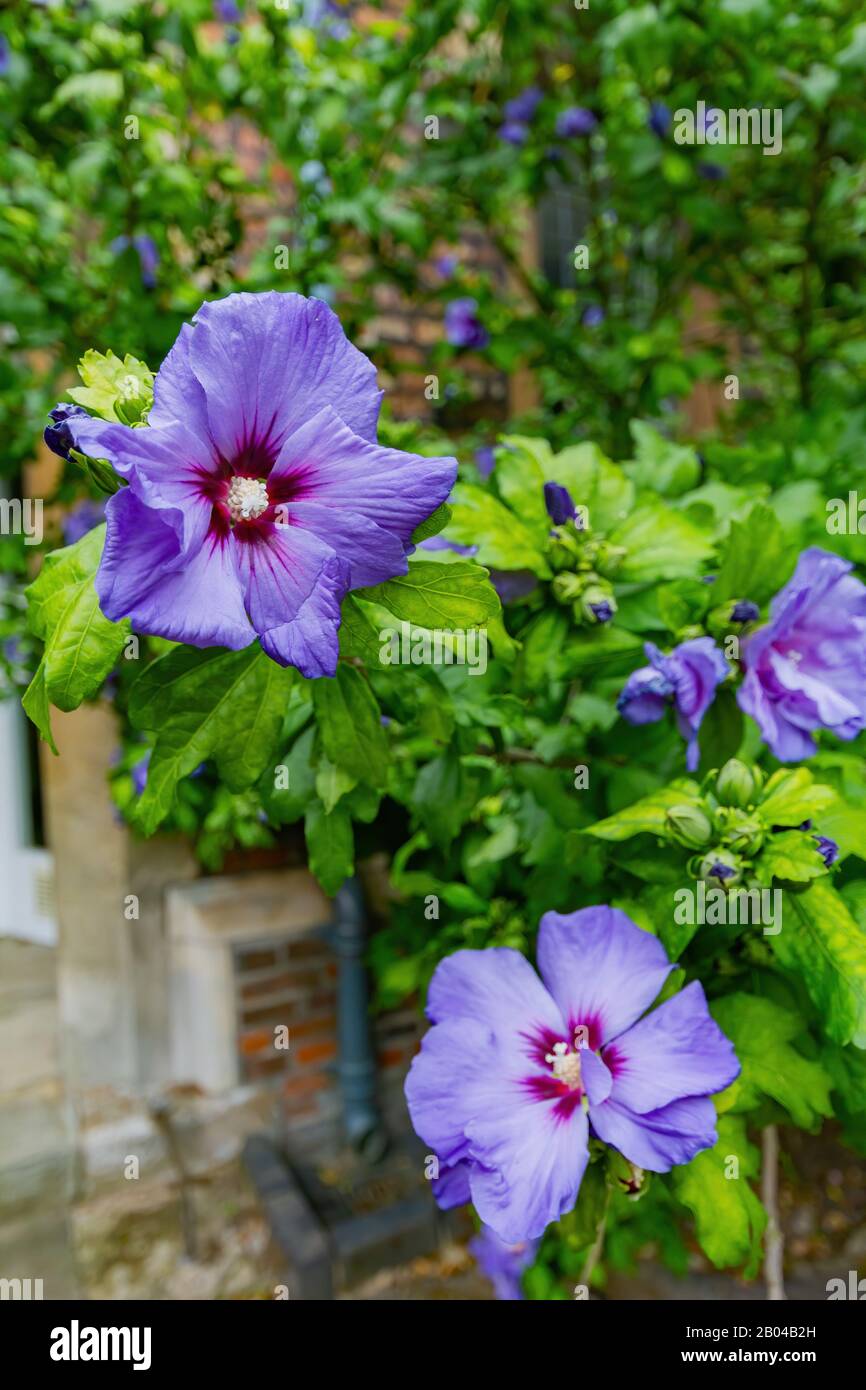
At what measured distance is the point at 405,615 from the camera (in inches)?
25.2

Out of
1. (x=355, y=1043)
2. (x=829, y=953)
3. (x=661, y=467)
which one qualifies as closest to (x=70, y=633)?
(x=829, y=953)

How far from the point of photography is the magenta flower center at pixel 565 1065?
2.55ft

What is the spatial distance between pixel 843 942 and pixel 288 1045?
2.16 m

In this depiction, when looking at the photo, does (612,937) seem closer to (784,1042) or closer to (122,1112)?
(784,1042)

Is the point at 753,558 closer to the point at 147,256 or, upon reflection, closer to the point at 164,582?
the point at 164,582

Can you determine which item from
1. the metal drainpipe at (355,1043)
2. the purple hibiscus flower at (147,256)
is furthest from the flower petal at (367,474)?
the metal drainpipe at (355,1043)

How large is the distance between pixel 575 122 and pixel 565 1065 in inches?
82.5

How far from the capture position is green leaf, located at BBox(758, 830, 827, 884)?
2.35 ft

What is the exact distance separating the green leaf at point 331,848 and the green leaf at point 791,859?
36cm

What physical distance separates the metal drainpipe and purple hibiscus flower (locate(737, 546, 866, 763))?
1750mm

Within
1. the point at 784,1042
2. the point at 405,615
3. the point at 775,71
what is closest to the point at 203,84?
the point at 775,71

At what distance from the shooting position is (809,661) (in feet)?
2.96

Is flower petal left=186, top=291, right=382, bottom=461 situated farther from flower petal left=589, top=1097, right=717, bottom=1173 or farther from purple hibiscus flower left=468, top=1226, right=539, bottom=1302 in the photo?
purple hibiscus flower left=468, top=1226, right=539, bottom=1302

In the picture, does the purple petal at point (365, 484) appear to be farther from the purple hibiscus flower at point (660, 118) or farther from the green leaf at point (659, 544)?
the purple hibiscus flower at point (660, 118)
